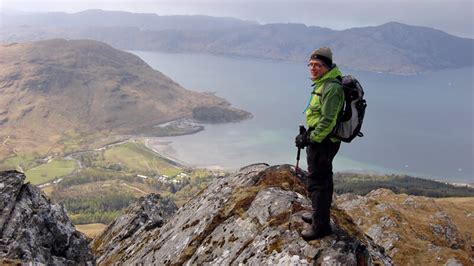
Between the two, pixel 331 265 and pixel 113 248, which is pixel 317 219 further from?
pixel 113 248

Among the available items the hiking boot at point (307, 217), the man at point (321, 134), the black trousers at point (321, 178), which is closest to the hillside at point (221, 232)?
the hiking boot at point (307, 217)

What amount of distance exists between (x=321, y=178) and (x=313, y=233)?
2.02 metres

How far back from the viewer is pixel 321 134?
1393 centimetres

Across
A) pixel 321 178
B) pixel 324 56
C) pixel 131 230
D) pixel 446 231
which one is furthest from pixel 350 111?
pixel 446 231

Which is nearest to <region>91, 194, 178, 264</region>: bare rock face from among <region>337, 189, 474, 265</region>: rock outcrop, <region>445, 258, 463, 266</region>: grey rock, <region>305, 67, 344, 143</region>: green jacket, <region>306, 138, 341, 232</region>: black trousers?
<region>306, 138, 341, 232</region>: black trousers

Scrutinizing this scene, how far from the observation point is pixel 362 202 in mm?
69750


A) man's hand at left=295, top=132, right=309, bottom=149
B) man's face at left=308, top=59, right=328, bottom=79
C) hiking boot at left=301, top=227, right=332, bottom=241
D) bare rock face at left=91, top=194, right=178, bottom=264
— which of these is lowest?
bare rock face at left=91, top=194, right=178, bottom=264

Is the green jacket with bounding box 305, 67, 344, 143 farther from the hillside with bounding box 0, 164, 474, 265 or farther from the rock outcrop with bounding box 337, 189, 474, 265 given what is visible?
the rock outcrop with bounding box 337, 189, 474, 265

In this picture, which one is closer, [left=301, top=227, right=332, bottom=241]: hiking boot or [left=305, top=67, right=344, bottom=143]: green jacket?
[left=305, top=67, right=344, bottom=143]: green jacket

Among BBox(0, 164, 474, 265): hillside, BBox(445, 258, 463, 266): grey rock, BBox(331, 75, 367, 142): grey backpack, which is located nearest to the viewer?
BBox(331, 75, 367, 142): grey backpack

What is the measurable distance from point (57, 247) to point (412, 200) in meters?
73.1

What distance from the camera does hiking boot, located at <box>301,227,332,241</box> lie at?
14781 millimetres

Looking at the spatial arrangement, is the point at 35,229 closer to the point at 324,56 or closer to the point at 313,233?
the point at 313,233

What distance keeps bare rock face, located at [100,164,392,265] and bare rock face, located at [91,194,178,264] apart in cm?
219
